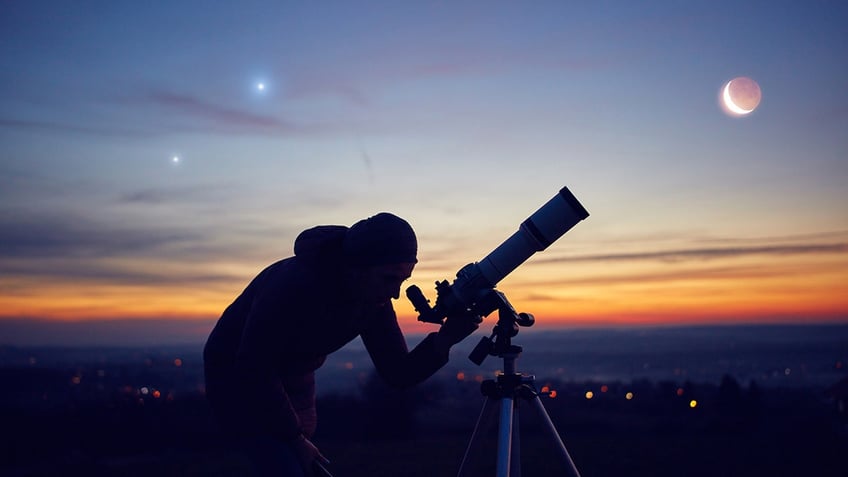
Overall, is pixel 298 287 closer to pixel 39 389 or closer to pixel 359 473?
pixel 359 473

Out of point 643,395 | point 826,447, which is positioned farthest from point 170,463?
point 643,395

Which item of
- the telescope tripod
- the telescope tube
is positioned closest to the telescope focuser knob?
the telescope tripod

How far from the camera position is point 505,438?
3699 millimetres

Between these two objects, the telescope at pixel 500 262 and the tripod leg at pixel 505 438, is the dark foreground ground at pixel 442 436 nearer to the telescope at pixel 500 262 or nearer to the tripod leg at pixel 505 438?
the tripod leg at pixel 505 438

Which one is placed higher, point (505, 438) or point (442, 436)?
point (442, 436)

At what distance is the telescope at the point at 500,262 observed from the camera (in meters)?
4.15

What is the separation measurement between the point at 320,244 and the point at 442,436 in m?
11.7

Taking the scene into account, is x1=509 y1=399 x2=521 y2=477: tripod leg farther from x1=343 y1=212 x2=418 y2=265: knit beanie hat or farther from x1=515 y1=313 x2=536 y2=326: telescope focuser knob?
x1=343 y1=212 x2=418 y2=265: knit beanie hat

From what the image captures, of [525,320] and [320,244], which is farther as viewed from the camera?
[525,320]

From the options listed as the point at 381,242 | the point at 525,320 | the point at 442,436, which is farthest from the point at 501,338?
the point at 442,436

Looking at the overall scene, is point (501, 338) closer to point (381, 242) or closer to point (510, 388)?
point (510, 388)

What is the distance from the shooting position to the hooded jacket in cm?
324

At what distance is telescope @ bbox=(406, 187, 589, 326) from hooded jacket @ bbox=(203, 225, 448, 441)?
45cm

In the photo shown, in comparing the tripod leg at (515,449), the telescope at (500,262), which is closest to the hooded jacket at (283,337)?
the telescope at (500,262)
